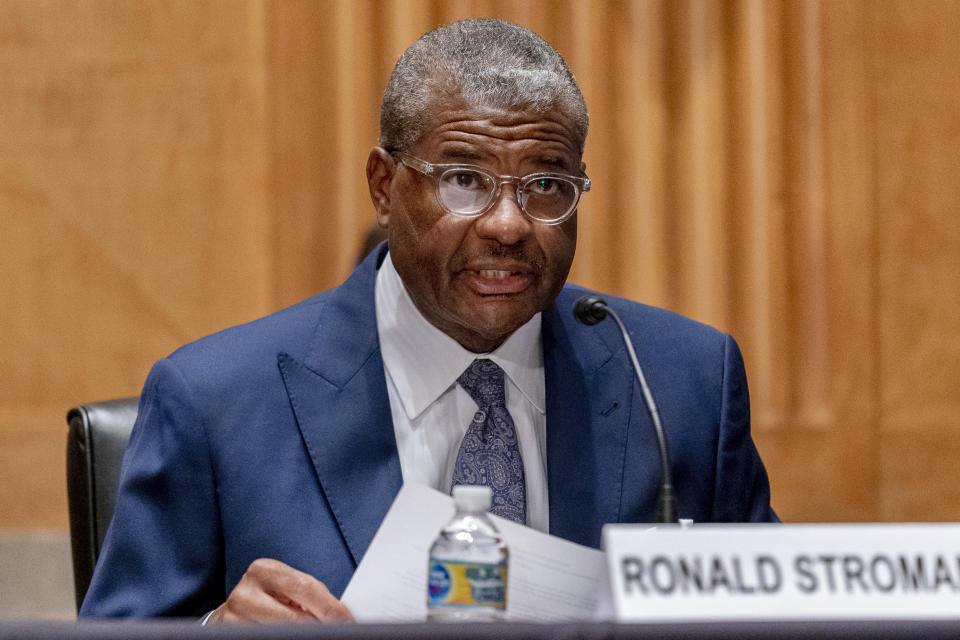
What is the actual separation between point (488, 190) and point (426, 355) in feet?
0.89

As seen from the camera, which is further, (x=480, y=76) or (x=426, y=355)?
(x=426, y=355)

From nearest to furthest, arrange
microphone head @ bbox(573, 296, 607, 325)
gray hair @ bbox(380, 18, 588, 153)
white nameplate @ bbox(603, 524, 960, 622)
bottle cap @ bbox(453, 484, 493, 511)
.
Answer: white nameplate @ bbox(603, 524, 960, 622), bottle cap @ bbox(453, 484, 493, 511), microphone head @ bbox(573, 296, 607, 325), gray hair @ bbox(380, 18, 588, 153)

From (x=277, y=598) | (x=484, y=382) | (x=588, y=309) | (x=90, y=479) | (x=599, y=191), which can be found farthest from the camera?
(x=599, y=191)

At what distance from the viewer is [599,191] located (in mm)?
2883

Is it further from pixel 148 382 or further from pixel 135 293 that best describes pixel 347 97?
pixel 148 382

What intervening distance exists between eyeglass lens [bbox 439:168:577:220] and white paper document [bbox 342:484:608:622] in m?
0.49

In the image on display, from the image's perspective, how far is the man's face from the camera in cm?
138

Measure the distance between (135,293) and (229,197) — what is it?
36 cm

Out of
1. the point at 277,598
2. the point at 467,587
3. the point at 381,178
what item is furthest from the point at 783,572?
the point at 381,178

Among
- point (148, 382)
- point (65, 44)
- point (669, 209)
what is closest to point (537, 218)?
point (148, 382)

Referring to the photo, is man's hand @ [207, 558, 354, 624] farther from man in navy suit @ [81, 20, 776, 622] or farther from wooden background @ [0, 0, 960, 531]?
wooden background @ [0, 0, 960, 531]

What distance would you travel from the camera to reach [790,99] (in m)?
2.85

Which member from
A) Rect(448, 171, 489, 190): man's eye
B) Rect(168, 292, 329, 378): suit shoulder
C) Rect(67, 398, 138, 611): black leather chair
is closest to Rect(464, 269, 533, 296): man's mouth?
Rect(448, 171, 489, 190): man's eye

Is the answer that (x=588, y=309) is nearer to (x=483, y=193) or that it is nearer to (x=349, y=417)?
(x=483, y=193)
